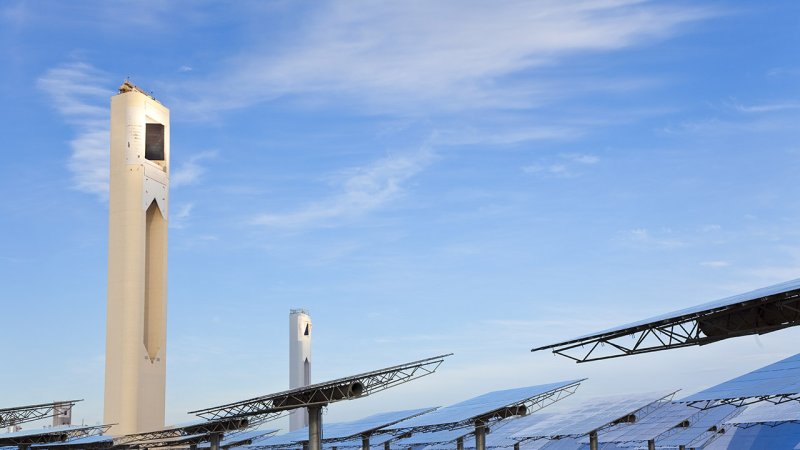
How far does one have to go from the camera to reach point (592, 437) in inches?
2217

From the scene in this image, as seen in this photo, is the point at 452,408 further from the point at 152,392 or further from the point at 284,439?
the point at 152,392

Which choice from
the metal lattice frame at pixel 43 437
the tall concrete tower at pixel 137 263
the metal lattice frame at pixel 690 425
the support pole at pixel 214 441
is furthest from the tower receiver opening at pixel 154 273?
the metal lattice frame at pixel 690 425

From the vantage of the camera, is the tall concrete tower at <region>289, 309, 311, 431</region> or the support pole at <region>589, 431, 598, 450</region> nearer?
the support pole at <region>589, 431, 598, 450</region>

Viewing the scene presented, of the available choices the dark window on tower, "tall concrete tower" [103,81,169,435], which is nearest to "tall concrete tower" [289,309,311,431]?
"tall concrete tower" [103,81,169,435]

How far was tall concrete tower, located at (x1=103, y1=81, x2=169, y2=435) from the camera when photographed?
250 ft

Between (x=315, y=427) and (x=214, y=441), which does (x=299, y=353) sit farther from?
(x=315, y=427)

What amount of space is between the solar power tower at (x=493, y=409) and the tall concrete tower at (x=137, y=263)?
3111 cm

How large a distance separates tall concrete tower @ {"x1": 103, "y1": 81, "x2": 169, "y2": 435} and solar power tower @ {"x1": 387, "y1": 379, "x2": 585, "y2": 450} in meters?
31.1

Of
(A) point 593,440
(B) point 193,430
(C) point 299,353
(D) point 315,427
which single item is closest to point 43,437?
(B) point 193,430

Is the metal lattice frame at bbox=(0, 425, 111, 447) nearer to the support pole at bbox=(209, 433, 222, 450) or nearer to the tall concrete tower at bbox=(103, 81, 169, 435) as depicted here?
the support pole at bbox=(209, 433, 222, 450)

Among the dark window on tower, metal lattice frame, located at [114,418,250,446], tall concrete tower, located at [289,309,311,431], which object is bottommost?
metal lattice frame, located at [114,418,250,446]

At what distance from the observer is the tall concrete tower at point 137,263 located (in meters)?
76.3

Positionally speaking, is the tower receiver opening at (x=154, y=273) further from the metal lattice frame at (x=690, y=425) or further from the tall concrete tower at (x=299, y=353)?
the metal lattice frame at (x=690, y=425)

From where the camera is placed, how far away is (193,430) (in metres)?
65.7
